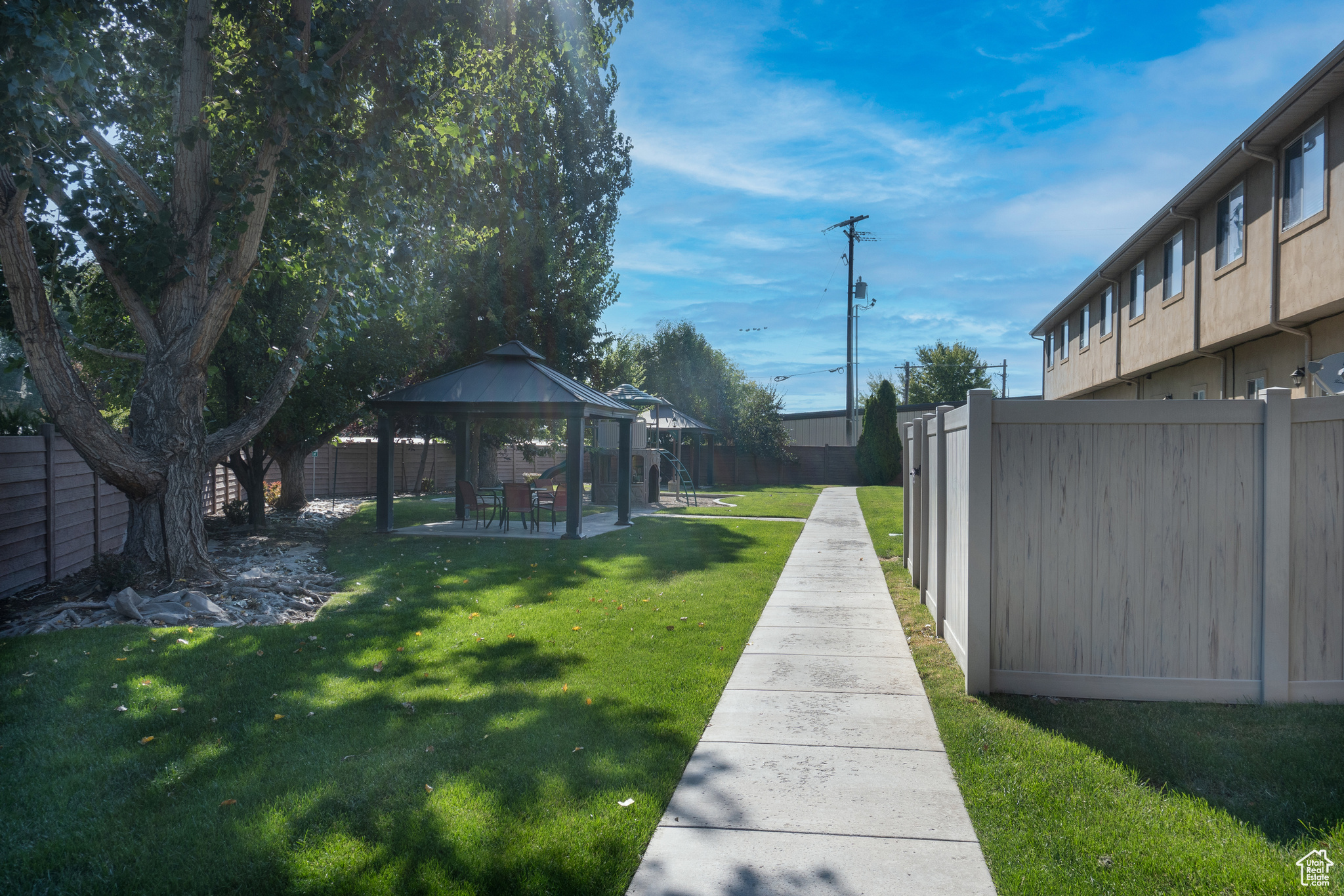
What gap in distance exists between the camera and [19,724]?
424cm

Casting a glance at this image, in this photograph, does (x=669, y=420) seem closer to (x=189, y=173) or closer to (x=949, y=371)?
(x=189, y=173)

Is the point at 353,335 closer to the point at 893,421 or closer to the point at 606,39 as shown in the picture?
the point at 606,39

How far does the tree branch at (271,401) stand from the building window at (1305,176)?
1263 cm

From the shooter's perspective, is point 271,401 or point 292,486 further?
point 292,486

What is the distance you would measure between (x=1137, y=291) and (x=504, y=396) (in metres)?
13.6

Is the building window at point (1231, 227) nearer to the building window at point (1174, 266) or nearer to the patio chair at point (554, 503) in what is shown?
the building window at point (1174, 266)

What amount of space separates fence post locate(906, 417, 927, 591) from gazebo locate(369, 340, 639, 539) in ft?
19.2

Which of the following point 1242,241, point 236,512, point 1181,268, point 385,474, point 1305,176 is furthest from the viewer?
point 1181,268

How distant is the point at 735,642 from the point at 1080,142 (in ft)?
33.7

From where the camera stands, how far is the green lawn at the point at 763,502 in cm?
1817

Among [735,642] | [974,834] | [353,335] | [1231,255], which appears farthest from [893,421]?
[974,834]

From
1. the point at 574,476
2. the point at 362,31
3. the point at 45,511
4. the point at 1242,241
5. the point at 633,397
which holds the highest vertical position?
the point at 362,31

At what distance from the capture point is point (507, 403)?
521 inches

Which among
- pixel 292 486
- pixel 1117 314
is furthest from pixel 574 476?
pixel 1117 314
